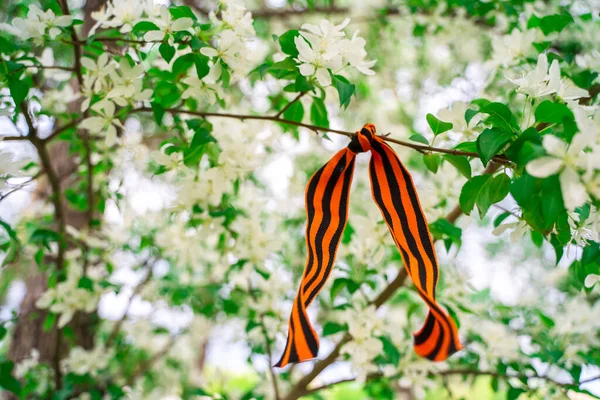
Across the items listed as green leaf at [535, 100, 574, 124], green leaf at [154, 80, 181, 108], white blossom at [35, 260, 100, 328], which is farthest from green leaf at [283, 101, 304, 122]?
white blossom at [35, 260, 100, 328]

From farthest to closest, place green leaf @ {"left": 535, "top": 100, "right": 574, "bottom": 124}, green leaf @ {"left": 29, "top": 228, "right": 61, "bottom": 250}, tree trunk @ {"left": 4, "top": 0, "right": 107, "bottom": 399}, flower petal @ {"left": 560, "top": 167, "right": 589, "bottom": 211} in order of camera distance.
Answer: tree trunk @ {"left": 4, "top": 0, "right": 107, "bottom": 399}, green leaf @ {"left": 29, "top": 228, "right": 61, "bottom": 250}, green leaf @ {"left": 535, "top": 100, "right": 574, "bottom": 124}, flower petal @ {"left": 560, "top": 167, "right": 589, "bottom": 211}

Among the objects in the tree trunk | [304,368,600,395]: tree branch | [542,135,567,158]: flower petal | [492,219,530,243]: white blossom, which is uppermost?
[542,135,567,158]: flower petal

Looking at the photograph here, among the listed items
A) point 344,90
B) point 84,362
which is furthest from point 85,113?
point 84,362

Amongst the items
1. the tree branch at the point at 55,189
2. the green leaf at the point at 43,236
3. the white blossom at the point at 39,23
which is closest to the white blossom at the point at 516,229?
the white blossom at the point at 39,23

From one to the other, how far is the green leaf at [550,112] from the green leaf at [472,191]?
0.32ft

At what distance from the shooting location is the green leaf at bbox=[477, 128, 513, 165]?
596 millimetres

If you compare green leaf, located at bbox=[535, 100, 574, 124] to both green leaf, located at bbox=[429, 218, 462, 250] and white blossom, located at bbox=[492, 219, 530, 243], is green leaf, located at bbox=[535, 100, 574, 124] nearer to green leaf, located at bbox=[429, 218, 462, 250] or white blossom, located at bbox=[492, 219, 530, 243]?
white blossom, located at bbox=[492, 219, 530, 243]

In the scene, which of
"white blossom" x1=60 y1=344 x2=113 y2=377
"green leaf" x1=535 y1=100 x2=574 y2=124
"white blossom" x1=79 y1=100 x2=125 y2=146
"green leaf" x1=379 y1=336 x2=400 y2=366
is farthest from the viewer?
"white blossom" x1=60 y1=344 x2=113 y2=377

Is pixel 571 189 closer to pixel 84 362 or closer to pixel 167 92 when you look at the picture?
pixel 167 92

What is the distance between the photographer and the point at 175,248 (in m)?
1.43

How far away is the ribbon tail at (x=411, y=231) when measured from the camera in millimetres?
646

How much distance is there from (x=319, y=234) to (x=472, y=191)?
0.21 metres

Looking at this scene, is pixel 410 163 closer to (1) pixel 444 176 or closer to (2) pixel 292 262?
(2) pixel 292 262

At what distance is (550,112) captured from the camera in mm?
603
